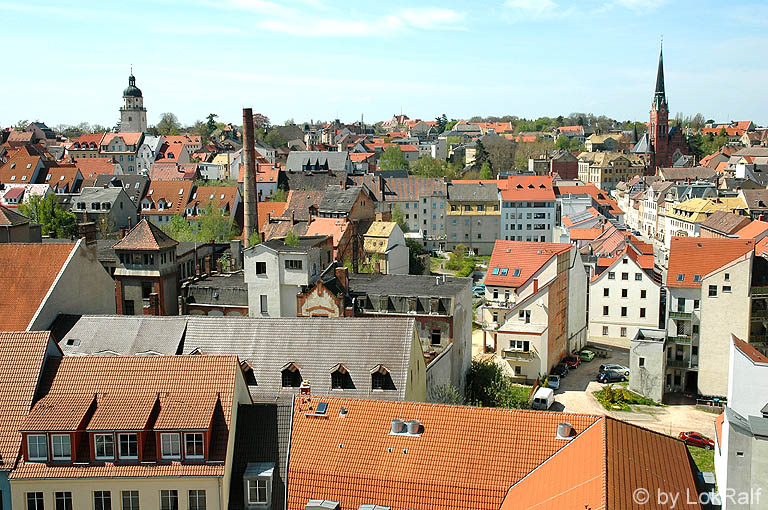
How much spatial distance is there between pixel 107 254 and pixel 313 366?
86.1ft

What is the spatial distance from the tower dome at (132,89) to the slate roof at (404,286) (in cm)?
13166

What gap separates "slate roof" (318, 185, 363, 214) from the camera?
8131cm

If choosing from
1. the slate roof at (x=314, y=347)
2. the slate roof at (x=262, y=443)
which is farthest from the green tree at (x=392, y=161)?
the slate roof at (x=262, y=443)

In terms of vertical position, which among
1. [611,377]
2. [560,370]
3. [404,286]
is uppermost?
[404,286]

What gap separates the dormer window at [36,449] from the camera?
21938mm

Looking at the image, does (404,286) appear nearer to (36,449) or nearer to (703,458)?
(703,458)

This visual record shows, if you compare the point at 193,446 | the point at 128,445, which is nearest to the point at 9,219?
the point at 128,445

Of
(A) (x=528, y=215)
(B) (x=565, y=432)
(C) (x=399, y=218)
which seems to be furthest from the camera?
(A) (x=528, y=215)

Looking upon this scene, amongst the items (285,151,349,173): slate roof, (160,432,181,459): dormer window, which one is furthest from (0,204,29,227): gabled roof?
(285,151,349,173): slate roof

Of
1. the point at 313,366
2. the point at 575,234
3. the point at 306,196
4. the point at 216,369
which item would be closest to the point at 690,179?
the point at 575,234

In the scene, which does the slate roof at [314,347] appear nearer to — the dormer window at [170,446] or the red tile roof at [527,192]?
the dormer window at [170,446]

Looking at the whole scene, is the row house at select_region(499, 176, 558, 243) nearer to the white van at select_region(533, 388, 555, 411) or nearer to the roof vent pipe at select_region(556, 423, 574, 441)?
the white van at select_region(533, 388, 555, 411)

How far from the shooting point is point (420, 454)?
2277 centimetres

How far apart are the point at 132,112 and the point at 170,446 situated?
155488 mm
